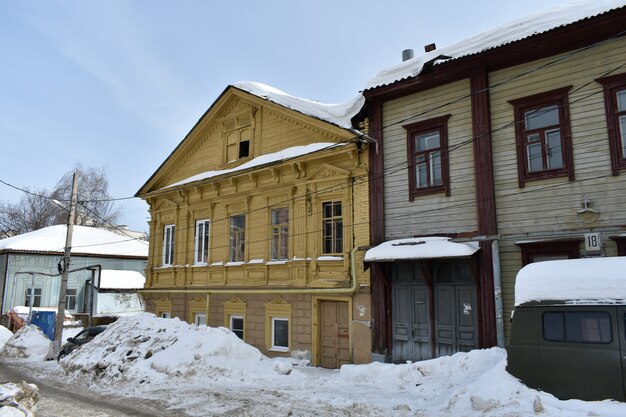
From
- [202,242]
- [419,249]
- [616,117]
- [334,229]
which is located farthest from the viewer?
[202,242]

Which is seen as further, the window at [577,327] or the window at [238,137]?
the window at [238,137]

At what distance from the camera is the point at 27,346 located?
2061cm

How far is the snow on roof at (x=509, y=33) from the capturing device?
36.8ft

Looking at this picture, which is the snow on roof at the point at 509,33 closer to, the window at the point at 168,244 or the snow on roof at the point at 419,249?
the snow on roof at the point at 419,249

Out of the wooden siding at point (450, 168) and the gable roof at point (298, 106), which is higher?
the gable roof at point (298, 106)

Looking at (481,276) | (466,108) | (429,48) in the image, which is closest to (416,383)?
(481,276)

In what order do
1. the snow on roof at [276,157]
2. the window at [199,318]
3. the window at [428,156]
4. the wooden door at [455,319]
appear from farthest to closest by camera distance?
the window at [199,318] → the snow on roof at [276,157] → the window at [428,156] → the wooden door at [455,319]

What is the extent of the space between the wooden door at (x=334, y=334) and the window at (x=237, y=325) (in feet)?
13.8

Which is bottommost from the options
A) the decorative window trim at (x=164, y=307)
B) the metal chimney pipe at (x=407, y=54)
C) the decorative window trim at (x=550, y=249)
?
the decorative window trim at (x=164, y=307)

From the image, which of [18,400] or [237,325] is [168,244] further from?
[18,400]

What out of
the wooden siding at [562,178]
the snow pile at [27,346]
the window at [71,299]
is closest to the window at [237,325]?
the snow pile at [27,346]

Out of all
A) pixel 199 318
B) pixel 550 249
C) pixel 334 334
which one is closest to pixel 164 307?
pixel 199 318

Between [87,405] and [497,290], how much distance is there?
943 cm

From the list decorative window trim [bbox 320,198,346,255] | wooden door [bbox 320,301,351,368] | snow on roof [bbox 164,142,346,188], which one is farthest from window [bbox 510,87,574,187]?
wooden door [bbox 320,301,351,368]
